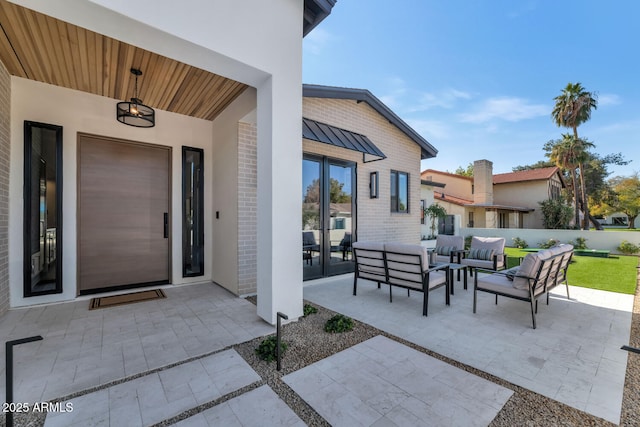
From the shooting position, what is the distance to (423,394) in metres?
2.23

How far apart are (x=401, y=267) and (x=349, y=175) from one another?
3320 millimetres

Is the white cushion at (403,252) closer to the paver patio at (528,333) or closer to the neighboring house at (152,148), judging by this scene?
the paver patio at (528,333)

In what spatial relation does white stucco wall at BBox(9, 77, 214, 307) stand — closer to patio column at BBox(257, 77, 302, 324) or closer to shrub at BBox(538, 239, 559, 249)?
patio column at BBox(257, 77, 302, 324)

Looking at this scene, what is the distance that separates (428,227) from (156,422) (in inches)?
585

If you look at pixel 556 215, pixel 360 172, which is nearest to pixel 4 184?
pixel 360 172

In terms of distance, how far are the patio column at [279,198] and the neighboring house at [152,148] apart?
0.07 ft

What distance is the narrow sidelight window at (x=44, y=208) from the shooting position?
425 centimetres

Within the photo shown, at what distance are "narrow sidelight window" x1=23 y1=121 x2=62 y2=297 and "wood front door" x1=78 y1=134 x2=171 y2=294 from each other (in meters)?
0.32

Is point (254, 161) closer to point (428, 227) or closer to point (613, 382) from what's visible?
point (613, 382)

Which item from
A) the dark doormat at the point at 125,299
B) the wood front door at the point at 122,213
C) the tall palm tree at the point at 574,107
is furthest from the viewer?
the tall palm tree at the point at 574,107

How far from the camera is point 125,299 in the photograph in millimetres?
4711

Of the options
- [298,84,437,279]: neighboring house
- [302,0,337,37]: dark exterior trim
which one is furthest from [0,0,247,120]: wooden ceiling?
[298,84,437,279]: neighboring house

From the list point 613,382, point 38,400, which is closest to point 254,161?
point 38,400

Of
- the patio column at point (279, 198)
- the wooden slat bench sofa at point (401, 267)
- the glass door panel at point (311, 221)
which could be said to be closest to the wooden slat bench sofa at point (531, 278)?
the wooden slat bench sofa at point (401, 267)
